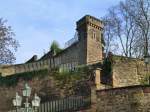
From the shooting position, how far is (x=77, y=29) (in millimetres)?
39844

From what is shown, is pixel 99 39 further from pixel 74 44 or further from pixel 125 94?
pixel 125 94

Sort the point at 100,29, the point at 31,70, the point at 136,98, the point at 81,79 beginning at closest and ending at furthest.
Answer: the point at 136,98 < the point at 81,79 < the point at 31,70 < the point at 100,29

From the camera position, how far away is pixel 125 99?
28266mm

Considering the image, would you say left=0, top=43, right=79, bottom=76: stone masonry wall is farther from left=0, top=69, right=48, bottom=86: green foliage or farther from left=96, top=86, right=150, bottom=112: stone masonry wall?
left=96, top=86, right=150, bottom=112: stone masonry wall

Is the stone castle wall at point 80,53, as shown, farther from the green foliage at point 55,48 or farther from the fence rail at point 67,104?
the fence rail at point 67,104

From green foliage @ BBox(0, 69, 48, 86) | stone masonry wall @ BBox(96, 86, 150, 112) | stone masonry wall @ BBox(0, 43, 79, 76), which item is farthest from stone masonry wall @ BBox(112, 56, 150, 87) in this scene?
green foliage @ BBox(0, 69, 48, 86)

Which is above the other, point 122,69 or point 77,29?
point 77,29

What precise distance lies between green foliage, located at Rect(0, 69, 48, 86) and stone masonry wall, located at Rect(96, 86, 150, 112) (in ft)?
24.4

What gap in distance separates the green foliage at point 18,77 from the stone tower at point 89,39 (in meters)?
2.97

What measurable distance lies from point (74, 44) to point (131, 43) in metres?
5.46

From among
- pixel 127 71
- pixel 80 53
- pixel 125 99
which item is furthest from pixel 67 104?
pixel 80 53

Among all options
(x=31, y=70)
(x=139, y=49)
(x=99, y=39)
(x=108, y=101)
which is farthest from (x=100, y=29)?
(x=108, y=101)

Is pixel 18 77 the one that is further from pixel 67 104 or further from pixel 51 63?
pixel 67 104

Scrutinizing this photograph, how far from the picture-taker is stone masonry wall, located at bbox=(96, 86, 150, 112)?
27.8 meters
